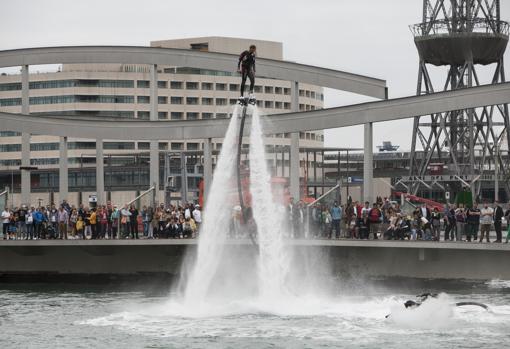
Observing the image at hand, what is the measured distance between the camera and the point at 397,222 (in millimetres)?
46750


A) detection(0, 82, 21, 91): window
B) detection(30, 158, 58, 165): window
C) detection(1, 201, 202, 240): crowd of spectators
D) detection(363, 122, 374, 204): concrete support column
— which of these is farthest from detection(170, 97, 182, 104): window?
detection(363, 122, 374, 204): concrete support column

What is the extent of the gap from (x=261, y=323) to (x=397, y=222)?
497 inches

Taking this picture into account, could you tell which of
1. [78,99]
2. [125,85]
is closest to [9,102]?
[78,99]

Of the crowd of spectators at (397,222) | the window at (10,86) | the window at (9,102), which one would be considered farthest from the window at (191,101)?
the crowd of spectators at (397,222)

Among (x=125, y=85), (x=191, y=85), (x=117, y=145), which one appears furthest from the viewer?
(x=117, y=145)

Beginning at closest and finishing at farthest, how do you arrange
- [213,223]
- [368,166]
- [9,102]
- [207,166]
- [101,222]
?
1. [213,223]
2. [101,222]
3. [368,166]
4. [207,166]
5. [9,102]

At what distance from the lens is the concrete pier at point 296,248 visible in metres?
47.0

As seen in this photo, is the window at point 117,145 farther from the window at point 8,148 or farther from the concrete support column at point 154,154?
the concrete support column at point 154,154

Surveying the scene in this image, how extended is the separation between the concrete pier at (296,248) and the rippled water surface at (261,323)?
7.17 feet

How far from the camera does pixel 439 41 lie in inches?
3322

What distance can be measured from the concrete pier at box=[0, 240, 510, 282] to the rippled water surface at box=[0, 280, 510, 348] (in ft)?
7.17

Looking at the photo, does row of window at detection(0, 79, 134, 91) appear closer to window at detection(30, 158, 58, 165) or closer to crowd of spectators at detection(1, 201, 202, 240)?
window at detection(30, 158, 58, 165)

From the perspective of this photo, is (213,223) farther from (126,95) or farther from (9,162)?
(9,162)

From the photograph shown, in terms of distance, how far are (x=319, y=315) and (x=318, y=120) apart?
A: 18.1m
